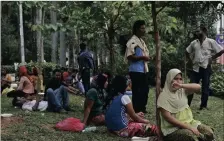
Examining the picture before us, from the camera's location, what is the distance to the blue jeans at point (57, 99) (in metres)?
7.93

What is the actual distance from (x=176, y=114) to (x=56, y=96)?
143 inches

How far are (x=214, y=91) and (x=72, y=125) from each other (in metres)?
7.78

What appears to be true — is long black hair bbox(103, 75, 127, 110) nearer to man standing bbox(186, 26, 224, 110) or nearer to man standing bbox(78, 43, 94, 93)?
man standing bbox(186, 26, 224, 110)

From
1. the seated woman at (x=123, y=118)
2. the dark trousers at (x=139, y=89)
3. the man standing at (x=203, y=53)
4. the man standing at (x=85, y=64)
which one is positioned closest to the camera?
the seated woman at (x=123, y=118)

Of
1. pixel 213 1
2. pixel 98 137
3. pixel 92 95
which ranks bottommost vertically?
pixel 98 137

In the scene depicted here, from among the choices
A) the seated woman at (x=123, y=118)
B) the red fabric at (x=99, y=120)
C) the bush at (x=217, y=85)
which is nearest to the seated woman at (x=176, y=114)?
the seated woman at (x=123, y=118)

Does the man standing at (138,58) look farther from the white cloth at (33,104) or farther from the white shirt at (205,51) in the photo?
the white cloth at (33,104)

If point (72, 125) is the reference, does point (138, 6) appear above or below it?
above

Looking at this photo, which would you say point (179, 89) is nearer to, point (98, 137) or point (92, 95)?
point (98, 137)

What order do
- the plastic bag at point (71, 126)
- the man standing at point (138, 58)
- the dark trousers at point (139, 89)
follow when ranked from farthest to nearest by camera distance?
1. the dark trousers at point (139, 89)
2. the man standing at point (138, 58)
3. the plastic bag at point (71, 126)

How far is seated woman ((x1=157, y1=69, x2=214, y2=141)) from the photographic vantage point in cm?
477

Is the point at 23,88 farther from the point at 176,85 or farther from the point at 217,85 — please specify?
the point at 217,85

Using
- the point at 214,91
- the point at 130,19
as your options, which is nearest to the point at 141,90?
the point at 130,19

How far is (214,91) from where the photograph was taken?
13055 millimetres
